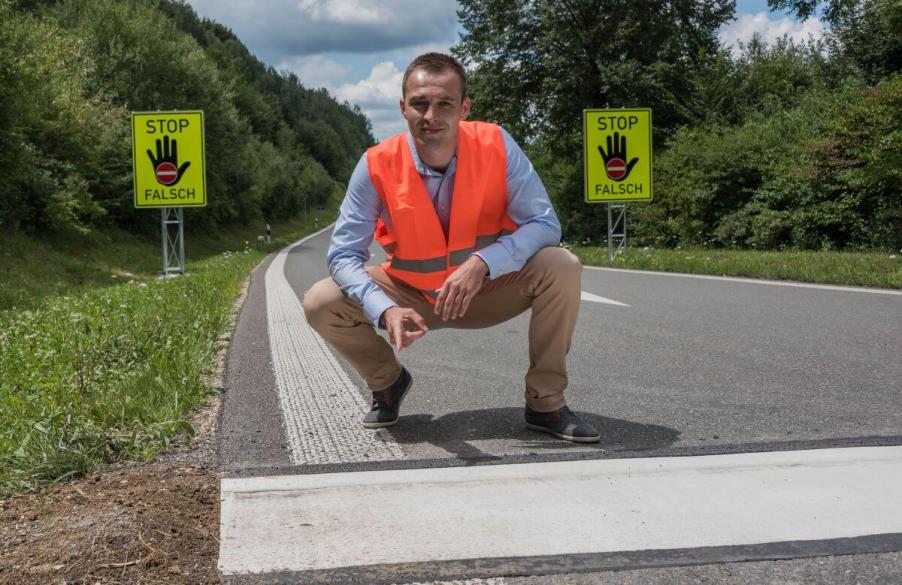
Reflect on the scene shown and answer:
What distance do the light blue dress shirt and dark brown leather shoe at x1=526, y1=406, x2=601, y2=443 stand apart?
0.65 meters

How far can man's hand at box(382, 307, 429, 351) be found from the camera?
3.02 m

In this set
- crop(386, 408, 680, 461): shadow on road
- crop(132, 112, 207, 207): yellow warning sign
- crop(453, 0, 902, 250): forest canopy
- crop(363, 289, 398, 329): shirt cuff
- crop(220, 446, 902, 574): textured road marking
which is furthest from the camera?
crop(132, 112, 207, 207): yellow warning sign

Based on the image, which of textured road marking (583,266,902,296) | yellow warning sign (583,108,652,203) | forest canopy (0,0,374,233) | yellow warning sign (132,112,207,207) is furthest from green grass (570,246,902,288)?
forest canopy (0,0,374,233)

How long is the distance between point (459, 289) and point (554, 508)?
996 millimetres

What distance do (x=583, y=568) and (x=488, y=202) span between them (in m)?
1.76

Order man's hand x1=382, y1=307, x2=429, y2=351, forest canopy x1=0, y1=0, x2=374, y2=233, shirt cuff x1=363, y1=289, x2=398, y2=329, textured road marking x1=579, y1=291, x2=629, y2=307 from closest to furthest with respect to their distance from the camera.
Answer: man's hand x1=382, y1=307, x2=429, y2=351
shirt cuff x1=363, y1=289, x2=398, y2=329
textured road marking x1=579, y1=291, x2=629, y2=307
forest canopy x1=0, y1=0, x2=374, y2=233

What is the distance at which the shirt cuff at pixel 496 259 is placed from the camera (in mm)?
3275

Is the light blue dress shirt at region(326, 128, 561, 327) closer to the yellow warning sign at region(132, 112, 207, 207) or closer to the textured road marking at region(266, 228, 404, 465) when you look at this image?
the textured road marking at region(266, 228, 404, 465)

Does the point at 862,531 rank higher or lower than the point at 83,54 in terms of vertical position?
lower

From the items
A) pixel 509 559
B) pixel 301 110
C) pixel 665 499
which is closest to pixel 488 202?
pixel 665 499

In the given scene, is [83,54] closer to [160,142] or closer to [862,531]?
[160,142]

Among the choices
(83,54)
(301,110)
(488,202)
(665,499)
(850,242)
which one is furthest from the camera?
(301,110)

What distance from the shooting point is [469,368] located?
5.25 metres

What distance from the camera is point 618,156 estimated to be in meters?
17.9
